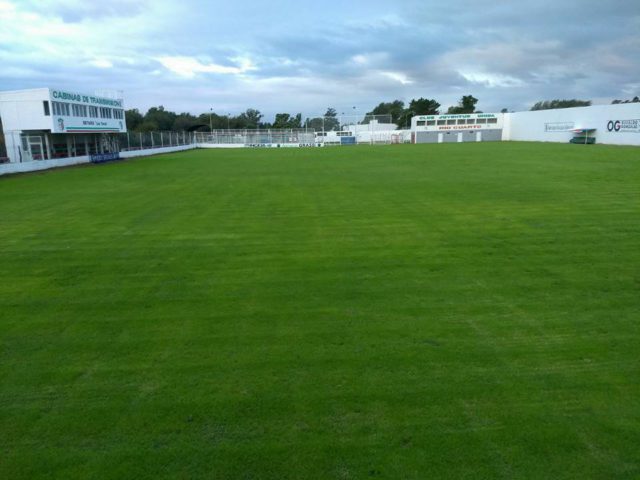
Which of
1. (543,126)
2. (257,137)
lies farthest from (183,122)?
(543,126)

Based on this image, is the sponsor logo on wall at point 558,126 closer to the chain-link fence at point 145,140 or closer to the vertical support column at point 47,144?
the chain-link fence at point 145,140

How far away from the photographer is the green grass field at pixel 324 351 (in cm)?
338

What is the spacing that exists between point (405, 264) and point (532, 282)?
1904mm

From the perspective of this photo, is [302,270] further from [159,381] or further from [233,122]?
[233,122]

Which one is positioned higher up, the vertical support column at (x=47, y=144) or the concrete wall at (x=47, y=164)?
the vertical support column at (x=47, y=144)

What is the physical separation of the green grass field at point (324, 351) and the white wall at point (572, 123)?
153ft

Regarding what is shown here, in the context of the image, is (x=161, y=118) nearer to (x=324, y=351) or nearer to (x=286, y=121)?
(x=286, y=121)

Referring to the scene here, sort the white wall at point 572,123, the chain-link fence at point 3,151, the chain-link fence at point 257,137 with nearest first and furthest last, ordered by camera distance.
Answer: the chain-link fence at point 3,151 → the white wall at point 572,123 → the chain-link fence at point 257,137

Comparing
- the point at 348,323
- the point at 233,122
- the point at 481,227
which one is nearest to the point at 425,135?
the point at 233,122

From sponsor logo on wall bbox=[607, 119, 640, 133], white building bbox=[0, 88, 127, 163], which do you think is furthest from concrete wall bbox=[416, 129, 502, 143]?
white building bbox=[0, 88, 127, 163]

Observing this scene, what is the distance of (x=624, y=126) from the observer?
49.6 meters

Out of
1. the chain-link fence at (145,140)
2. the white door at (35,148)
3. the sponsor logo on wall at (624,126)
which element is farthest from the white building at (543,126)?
the white door at (35,148)

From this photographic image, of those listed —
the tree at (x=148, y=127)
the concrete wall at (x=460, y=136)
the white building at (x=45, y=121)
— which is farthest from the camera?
the tree at (x=148, y=127)

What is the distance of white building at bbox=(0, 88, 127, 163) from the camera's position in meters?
33.9
